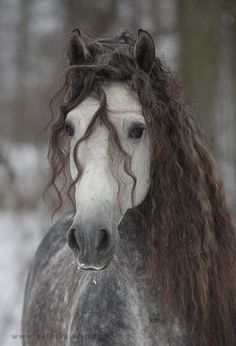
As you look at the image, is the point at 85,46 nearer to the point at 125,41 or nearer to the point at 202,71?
the point at 125,41

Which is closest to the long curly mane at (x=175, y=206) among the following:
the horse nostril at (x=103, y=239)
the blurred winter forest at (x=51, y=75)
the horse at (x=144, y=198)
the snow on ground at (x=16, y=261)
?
the horse at (x=144, y=198)

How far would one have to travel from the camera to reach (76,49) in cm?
292

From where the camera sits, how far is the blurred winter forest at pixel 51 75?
652cm

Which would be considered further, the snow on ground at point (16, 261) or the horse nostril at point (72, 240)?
the snow on ground at point (16, 261)

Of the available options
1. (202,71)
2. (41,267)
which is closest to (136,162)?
(41,267)

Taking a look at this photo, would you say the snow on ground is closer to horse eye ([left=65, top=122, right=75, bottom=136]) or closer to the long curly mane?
the long curly mane

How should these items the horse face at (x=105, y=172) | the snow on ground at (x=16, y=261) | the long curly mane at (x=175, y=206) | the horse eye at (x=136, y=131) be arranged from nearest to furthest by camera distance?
the horse face at (x=105, y=172) → the horse eye at (x=136, y=131) → the long curly mane at (x=175, y=206) → the snow on ground at (x=16, y=261)

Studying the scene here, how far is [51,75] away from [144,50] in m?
6.12

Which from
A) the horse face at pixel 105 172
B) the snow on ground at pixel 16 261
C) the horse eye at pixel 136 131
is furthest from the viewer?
the snow on ground at pixel 16 261

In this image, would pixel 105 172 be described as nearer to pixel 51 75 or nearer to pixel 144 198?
pixel 144 198

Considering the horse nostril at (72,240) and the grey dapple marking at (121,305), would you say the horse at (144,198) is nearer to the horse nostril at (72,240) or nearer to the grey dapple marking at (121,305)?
the grey dapple marking at (121,305)

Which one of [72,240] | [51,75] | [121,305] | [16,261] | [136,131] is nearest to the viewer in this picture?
[72,240]

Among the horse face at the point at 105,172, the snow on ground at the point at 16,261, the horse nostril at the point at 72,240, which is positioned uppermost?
the horse face at the point at 105,172

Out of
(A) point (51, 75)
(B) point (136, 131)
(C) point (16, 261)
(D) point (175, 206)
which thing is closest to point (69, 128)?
(B) point (136, 131)
